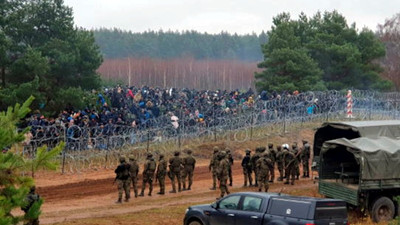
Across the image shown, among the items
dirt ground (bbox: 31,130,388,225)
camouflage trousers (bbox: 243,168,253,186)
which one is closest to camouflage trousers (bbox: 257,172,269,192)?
dirt ground (bbox: 31,130,388,225)

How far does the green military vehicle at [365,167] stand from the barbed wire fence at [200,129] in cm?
1077

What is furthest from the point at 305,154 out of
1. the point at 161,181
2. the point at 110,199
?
the point at 110,199

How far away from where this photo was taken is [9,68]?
3541cm

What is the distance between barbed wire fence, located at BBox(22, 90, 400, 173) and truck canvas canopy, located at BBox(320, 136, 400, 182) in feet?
37.3

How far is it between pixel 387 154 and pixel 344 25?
38.1m

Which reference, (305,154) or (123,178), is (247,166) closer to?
(305,154)

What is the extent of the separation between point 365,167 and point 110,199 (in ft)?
30.6

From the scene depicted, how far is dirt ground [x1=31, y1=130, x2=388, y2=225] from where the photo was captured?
19.6 m

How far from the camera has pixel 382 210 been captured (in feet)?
63.0

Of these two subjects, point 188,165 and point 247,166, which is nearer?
point 188,165

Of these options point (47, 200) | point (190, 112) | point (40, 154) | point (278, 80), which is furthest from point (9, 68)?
point (40, 154)

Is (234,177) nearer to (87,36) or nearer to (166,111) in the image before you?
(166,111)

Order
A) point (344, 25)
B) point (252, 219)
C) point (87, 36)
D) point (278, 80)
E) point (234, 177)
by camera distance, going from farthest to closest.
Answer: point (344, 25)
point (278, 80)
point (87, 36)
point (234, 177)
point (252, 219)

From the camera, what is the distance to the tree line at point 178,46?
14425cm
